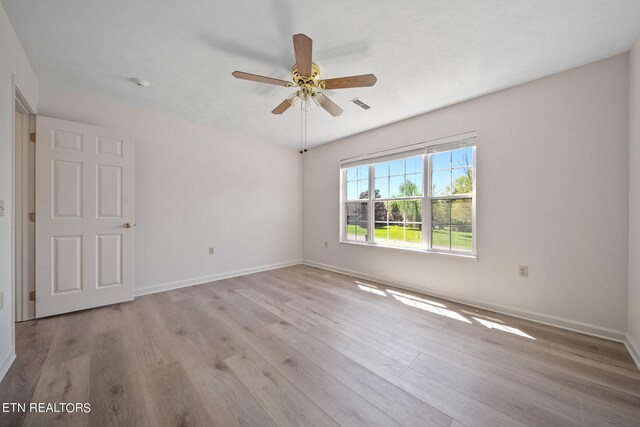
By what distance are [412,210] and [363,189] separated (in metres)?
1.03

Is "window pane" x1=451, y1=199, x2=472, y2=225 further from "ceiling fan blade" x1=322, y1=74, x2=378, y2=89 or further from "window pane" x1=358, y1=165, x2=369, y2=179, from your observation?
"ceiling fan blade" x1=322, y1=74, x2=378, y2=89

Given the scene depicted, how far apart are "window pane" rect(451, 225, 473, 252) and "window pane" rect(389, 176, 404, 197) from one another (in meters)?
0.96

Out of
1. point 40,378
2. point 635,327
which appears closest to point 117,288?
point 40,378

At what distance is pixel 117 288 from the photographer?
9.45ft

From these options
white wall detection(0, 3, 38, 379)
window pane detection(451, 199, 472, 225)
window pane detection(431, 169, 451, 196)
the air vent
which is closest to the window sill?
window pane detection(451, 199, 472, 225)

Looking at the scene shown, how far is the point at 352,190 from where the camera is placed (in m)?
4.45

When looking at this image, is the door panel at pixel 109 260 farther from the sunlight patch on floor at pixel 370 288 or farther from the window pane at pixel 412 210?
the window pane at pixel 412 210

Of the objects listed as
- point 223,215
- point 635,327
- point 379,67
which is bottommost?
point 635,327

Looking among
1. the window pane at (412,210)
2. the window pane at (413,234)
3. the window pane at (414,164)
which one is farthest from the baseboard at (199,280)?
the window pane at (414,164)

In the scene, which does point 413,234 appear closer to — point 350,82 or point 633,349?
point 633,349

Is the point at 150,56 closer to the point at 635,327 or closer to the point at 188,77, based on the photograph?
the point at 188,77

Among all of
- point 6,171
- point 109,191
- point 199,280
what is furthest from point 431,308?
point 109,191

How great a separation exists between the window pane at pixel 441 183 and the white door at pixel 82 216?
408cm

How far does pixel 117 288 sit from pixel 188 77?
8.77ft
